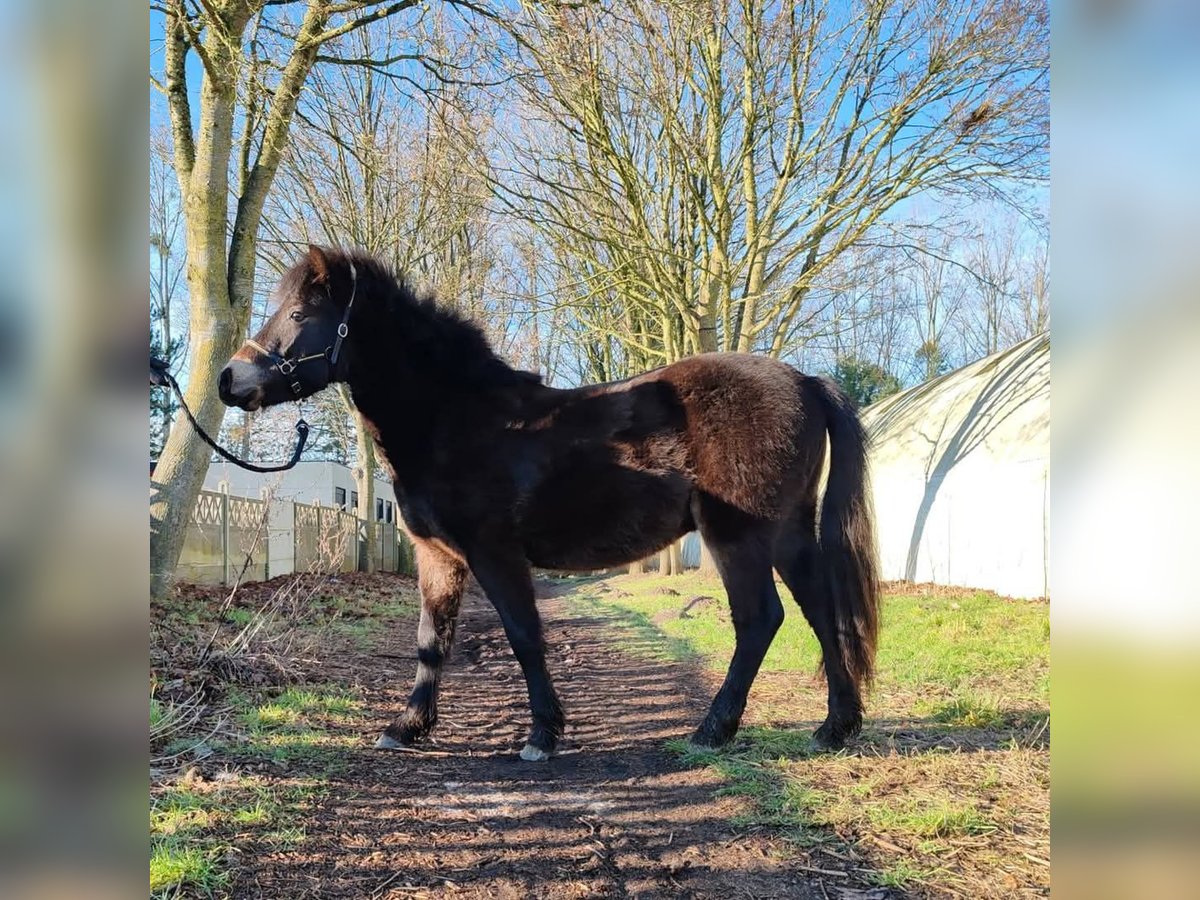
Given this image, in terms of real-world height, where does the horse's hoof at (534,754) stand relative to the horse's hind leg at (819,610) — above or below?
below

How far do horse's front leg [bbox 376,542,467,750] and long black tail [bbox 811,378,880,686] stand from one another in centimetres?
206

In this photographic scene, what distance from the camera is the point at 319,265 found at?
3842mm

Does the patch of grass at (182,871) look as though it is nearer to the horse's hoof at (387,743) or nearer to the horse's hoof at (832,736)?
the horse's hoof at (387,743)

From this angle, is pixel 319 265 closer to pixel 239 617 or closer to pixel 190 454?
pixel 190 454

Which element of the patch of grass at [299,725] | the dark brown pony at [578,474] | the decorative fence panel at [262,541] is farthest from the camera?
the decorative fence panel at [262,541]

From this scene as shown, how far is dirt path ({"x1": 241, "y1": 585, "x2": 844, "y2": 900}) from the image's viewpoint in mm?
2359

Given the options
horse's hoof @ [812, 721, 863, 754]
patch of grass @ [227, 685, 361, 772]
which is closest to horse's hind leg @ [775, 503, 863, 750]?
horse's hoof @ [812, 721, 863, 754]

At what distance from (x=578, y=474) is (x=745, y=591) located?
3.59ft

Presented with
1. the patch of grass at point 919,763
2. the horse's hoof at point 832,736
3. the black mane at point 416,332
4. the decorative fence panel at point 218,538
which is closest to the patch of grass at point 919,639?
the patch of grass at point 919,763

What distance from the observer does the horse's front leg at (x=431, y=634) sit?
13.0ft

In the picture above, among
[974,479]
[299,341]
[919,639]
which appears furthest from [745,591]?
[974,479]

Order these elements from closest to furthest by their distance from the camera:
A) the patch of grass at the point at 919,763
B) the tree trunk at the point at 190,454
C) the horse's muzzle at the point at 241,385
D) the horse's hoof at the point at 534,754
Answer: the patch of grass at the point at 919,763, the horse's muzzle at the point at 241,385, the horse's hoof at the point at 534,754, the tree trunk at the point at 190,454

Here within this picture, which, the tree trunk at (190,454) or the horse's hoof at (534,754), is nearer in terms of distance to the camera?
the horse's hoof at (534,754)
